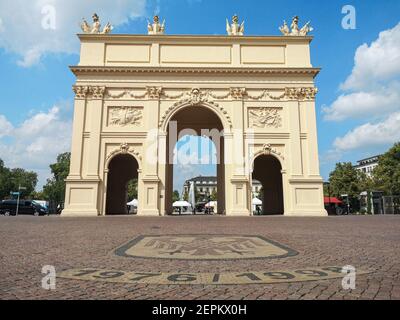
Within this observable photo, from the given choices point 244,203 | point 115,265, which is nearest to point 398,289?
point 115,265

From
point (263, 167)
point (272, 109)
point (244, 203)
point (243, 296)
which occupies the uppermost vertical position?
point (272, 109)

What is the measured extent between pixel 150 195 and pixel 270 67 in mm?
15390

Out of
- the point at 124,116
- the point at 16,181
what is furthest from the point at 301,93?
the point at 16,181

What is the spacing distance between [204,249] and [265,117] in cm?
2331

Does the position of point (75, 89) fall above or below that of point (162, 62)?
below

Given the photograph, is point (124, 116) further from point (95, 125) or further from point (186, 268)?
point (186, 268)

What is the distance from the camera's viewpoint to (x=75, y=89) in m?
28.5

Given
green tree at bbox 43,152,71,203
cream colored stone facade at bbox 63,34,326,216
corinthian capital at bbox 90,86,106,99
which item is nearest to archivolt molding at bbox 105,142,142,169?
cream colored stone facade at bbox 63,34,326,216

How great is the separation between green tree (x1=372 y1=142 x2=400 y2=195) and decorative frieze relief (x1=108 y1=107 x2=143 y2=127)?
175 ft

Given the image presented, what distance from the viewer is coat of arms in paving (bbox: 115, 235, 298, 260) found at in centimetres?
655

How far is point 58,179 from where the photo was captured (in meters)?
85.9

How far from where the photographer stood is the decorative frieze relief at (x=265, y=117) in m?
29.2
